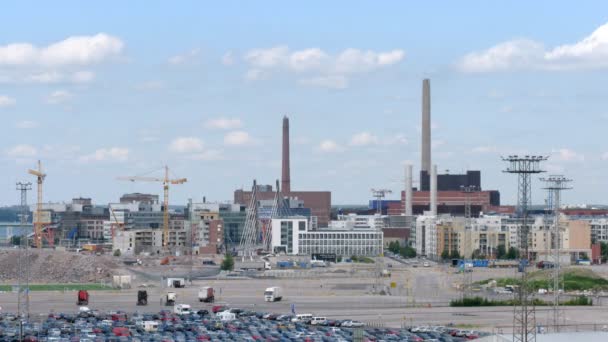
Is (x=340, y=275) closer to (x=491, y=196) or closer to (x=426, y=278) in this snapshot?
(x=426, y=278)

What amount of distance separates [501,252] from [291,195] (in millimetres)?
43025

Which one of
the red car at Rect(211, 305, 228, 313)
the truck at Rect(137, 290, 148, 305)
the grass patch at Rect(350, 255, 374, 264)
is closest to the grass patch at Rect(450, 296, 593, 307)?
the red car at Rect(211, 305, 228, 313)

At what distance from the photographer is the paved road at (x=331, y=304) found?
5106cm

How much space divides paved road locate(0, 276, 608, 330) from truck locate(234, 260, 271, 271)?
55.4 feet

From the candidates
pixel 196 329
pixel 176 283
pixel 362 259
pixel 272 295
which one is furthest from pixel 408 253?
pixel 196 329

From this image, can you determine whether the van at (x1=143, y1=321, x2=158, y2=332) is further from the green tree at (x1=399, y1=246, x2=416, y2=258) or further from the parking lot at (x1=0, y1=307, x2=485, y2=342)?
the green tree at (x1=399, y1=246, x2=416, y2=258)

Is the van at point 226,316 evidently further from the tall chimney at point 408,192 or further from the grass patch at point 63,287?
the tall chimney at point 408,192

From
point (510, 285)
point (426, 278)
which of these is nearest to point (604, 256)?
point (426, 278)

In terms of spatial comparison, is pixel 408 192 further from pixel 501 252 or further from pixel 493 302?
pixel 493 302

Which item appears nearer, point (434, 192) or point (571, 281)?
point (571, 281)

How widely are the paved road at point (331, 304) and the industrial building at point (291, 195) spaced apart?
69.0m

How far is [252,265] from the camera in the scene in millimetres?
94750

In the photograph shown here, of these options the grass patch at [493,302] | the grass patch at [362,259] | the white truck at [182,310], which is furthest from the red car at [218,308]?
the grass patch at [362,259]

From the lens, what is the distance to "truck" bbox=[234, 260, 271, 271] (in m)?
92.0
